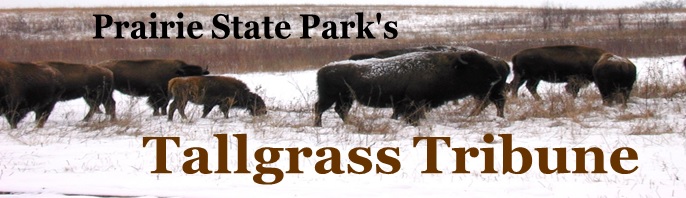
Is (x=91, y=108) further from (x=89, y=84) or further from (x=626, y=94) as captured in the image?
(x=626, y=94)

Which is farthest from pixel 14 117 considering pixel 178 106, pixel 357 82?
pixel 357 82

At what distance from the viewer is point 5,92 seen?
12.0m

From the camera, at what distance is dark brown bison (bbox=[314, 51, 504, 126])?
11711mm

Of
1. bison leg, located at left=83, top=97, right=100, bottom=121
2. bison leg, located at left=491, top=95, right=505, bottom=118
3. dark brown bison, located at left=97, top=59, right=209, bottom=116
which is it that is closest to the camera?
bison leg, located at left=491, top=95, right=505, bottom=118

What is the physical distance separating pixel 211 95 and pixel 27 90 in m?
2.94

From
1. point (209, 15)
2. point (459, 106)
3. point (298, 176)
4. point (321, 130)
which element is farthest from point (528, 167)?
point (209, 15)

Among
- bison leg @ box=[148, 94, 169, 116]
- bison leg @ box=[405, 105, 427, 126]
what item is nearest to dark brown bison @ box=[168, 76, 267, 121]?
bison leg @ box=[148, 94, 169, 116]

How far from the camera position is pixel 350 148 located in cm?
921

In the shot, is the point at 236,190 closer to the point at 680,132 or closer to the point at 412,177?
the point at 412,177

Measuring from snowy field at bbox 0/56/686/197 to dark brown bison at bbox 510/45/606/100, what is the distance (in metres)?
1.09

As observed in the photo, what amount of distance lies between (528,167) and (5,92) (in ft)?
26.5

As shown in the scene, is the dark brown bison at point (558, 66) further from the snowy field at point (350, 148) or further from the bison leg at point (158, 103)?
the bison leg at point (158, 103)

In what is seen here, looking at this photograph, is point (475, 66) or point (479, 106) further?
point (479, 106)

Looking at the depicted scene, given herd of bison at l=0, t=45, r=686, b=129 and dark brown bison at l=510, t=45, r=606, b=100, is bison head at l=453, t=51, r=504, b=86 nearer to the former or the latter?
herd of bison at l=0, t=45, r=686, b=129
